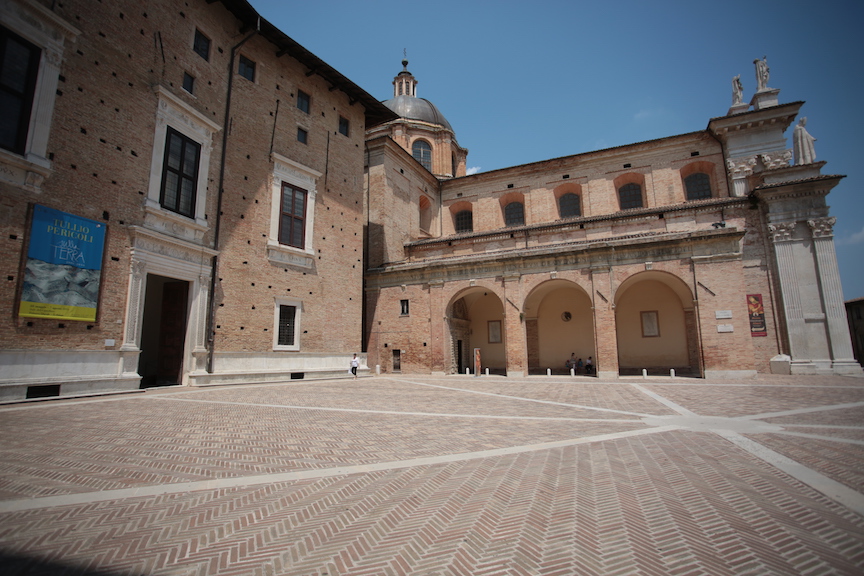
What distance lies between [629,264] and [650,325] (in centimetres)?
649

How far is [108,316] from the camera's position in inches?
484

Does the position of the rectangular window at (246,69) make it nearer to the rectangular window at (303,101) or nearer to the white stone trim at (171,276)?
the rectangular window at (303,101)

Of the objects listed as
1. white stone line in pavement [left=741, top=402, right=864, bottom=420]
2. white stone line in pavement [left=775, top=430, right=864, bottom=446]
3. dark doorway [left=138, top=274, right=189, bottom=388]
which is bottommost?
white stone line in pavement [left=741, top=402, right=864, bottom=420]

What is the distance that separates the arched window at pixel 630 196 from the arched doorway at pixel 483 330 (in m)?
11.1

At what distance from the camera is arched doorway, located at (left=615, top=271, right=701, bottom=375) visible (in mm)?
23516

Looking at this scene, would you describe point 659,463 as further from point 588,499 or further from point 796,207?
point 796,207

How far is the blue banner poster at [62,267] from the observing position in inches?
418

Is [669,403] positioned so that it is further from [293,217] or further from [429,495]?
[293,217]

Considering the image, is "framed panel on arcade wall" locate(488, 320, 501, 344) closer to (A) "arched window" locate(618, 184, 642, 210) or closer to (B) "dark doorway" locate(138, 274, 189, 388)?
(A) "arched window" locate(618, 184, 642, 210)

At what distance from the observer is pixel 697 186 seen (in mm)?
27078

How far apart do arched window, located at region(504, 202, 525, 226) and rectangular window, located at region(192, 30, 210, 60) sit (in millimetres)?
21391

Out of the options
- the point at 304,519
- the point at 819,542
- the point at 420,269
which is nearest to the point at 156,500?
the point at 304,519

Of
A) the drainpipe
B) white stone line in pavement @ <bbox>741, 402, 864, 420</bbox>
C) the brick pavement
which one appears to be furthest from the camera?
the drainpipe

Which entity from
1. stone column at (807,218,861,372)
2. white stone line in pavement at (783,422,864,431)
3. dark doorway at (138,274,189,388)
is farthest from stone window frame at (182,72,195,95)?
stone column at (807,218,861,372)
